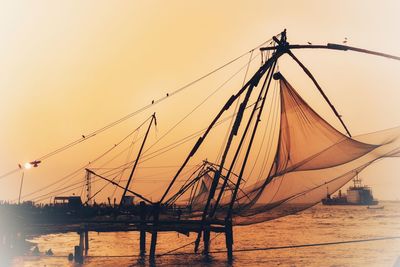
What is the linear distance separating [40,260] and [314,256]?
794 inches

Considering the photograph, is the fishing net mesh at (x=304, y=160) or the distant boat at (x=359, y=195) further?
the distant boat at (x=359, y=195)

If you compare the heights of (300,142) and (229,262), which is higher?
(300,142)

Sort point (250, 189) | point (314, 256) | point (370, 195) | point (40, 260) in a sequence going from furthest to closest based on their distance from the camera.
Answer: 1. point (370, 195)
2. point (314, 256)
3. point (40, 260)
4. point (250, 189)

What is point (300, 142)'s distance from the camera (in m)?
15.4

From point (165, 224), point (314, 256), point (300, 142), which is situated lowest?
point (314, 256)

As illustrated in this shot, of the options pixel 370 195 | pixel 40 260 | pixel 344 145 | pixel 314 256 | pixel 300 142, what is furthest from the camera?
pixel 370 195

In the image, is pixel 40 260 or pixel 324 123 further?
pixel 40 260

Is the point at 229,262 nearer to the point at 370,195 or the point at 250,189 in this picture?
the point at 250,189

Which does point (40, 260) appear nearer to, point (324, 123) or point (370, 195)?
point (324, 123)

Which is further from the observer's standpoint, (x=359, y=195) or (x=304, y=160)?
(x=359, y=195)

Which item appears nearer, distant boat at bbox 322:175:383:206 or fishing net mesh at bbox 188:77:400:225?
fishing net mesh at bbox 188:77:400:225

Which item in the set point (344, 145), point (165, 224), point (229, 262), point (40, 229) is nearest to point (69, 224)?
point (40, 229)

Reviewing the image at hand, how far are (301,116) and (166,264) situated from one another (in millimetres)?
17088

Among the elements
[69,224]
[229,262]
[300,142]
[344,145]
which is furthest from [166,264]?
[344,145]
